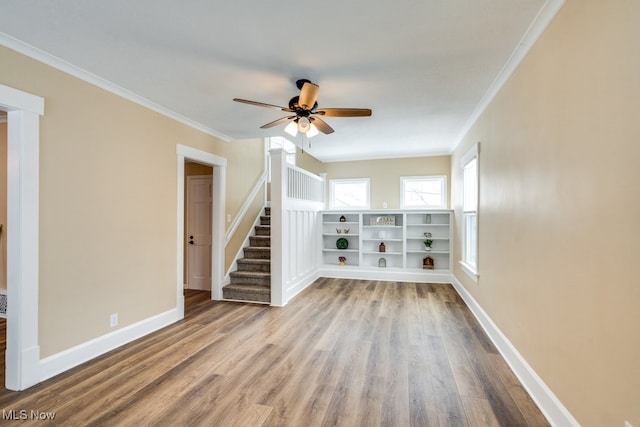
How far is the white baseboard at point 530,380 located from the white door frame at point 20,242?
12.2 ft

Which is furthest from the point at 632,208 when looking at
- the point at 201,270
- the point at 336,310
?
the point at 201,270

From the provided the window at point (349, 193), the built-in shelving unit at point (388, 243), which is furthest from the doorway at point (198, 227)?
the window at point (349, 193)

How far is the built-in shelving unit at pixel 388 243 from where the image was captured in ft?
20.0

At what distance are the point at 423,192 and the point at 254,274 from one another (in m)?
4.01

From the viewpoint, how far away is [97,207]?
2863 mm

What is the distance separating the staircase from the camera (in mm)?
4646

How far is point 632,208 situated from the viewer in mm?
1246

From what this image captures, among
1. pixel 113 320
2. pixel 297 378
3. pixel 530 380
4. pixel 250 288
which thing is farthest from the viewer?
pixel 250 288

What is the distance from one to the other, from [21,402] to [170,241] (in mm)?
1936

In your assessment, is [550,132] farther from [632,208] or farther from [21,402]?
[21,402]

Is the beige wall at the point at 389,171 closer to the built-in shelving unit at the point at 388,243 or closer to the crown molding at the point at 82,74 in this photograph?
the built-in shelving unit at the point at 388,243

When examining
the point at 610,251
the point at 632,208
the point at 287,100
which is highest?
the point at 287,100

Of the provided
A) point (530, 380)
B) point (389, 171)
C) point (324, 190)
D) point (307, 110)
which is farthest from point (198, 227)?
point (530, 380)

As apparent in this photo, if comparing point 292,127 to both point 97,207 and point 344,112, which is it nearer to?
point 344,112
